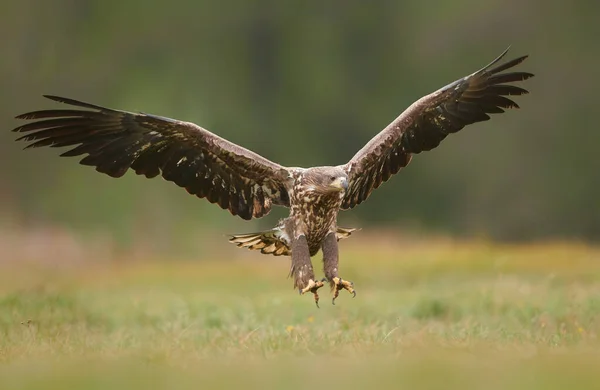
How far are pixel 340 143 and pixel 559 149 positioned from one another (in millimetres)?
3853

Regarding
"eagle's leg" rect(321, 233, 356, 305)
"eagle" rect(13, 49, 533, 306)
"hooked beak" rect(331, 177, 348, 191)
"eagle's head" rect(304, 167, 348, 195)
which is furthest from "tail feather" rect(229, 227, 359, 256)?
"hooked beak" rect(331, 177, 348, 191)

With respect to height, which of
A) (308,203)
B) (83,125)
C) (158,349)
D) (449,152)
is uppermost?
(449,152)

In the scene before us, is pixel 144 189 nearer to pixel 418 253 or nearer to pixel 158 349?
pixel 418 253

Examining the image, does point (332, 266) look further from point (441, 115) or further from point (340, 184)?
point (441, 115)

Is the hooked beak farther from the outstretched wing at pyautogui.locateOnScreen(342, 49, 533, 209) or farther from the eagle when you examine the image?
the outstretched wing at pyautogui.locateOnScreen(342, 49, 533, 209)

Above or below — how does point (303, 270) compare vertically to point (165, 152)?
below

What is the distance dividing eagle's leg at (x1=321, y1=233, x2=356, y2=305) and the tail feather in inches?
11.1

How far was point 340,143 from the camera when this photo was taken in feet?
61.8

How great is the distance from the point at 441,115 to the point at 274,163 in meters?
1.77

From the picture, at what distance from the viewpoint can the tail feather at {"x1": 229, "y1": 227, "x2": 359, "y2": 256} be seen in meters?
8.90

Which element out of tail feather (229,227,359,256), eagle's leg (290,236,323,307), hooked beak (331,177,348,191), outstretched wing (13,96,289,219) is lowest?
eagle's leg (290,236,323,307)

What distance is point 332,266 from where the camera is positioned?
8.48 meters

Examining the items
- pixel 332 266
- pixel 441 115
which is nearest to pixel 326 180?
pixel 332 266

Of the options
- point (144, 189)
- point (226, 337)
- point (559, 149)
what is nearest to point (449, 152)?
point (559, 149)
